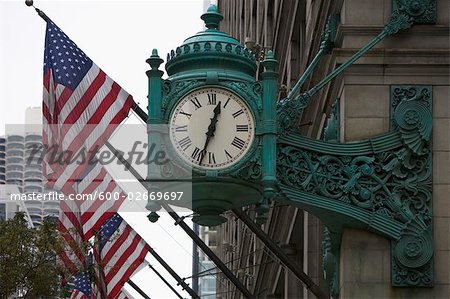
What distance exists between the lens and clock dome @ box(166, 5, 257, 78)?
1630cm

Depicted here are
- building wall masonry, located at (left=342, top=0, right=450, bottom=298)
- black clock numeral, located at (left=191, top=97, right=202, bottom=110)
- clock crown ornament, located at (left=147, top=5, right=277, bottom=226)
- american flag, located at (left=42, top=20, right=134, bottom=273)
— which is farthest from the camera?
american flag, located at (left=42, top=20, right=134, bottom=273)

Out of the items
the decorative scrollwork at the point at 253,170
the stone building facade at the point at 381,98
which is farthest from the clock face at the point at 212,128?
the stone building facade at the point at 381,98

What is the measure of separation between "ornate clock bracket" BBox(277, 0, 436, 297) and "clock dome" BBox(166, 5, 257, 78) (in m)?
0.69

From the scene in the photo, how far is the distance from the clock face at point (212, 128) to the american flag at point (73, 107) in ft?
15.5

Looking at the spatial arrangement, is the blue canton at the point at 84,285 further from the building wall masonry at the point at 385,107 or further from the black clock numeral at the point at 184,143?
the black clock numeral at the point at 184,143

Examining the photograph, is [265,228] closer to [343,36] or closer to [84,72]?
[84,72]

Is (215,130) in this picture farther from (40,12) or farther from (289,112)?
A: (40,12)

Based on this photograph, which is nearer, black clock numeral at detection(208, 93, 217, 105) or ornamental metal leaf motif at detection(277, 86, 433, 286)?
black clock numeral at detection(208, 93, 217, 105)

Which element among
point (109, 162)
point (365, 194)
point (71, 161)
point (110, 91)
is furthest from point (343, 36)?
point (109, 162)

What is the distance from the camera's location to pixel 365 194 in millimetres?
16453

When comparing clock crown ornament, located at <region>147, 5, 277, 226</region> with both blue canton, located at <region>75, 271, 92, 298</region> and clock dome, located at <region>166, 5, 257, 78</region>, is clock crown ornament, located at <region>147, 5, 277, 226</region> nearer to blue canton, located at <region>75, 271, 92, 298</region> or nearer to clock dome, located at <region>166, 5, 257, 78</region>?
clock dome, located at <region>166, 5, 257, 78</region>

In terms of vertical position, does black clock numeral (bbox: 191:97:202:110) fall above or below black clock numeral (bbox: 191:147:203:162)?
above

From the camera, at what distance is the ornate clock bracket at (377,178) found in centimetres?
1623

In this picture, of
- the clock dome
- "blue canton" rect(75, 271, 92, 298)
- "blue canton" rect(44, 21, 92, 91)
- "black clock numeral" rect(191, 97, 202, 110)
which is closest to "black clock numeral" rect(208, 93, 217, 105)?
"black clock numeral" rect(191, 97, 202, 110)
